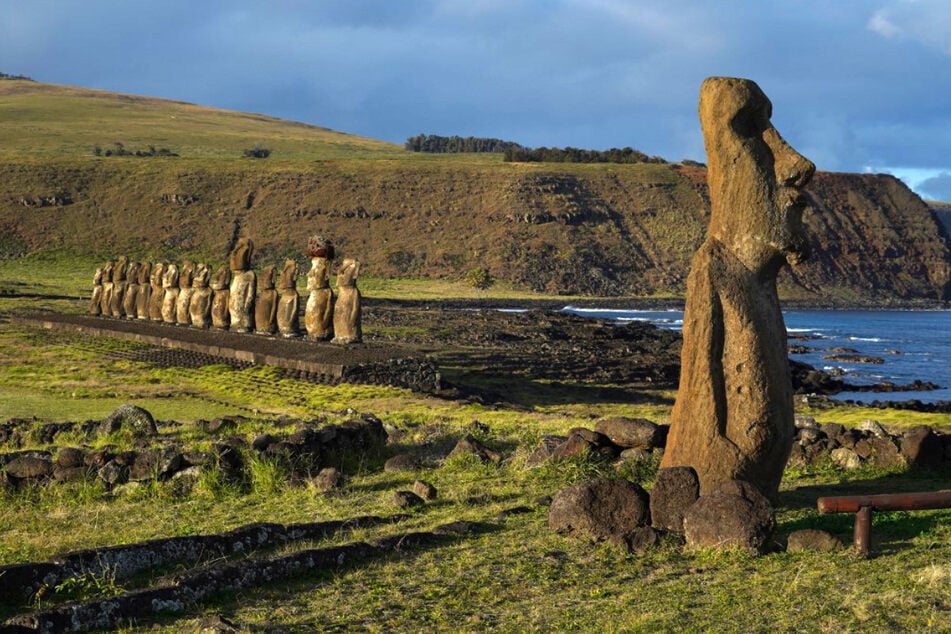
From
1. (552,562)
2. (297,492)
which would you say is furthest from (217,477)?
(552,562)

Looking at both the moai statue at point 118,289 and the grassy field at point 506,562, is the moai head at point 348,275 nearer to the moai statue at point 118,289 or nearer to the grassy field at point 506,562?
the grassy field at point 506,562

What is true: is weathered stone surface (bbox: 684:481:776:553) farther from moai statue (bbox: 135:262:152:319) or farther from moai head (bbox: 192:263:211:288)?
moai statue (bbox: 135:262:152:319)

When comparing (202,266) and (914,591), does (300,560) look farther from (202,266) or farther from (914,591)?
(202,266)

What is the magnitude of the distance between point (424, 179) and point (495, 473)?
107051 mm

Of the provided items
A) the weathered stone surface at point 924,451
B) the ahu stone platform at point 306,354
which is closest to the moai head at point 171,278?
the ahu stone platform at point 306,354

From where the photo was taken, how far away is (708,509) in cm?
923

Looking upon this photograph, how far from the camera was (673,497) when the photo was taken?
9680mm

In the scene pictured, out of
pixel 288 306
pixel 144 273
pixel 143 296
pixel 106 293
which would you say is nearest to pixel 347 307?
pixel 288 306

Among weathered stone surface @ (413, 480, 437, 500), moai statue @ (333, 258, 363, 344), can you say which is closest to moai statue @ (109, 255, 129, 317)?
moai statue @ (333, 258, 363, 344)

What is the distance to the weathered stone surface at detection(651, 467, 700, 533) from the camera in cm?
958

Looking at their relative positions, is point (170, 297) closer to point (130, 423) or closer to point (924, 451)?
point (130, 423)

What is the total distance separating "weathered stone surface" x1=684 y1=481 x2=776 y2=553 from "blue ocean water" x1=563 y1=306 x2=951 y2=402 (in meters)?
29.7

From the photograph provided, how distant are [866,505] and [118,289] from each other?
36.7m

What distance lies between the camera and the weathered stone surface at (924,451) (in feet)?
43.3
